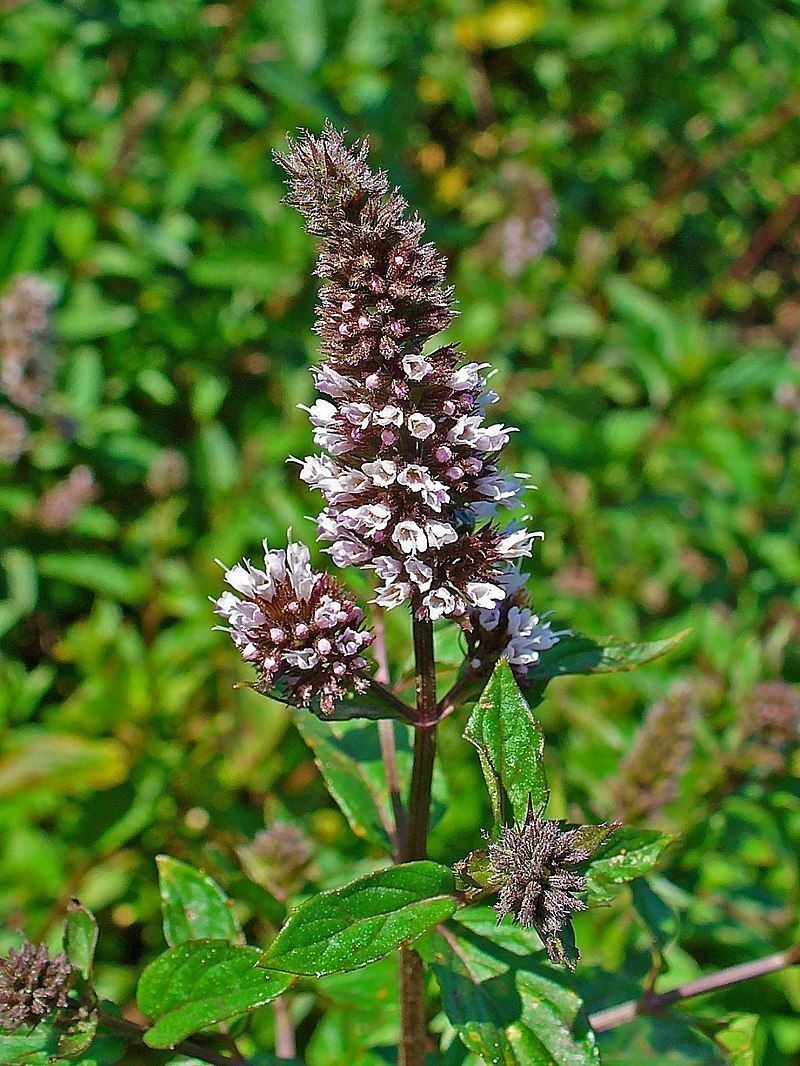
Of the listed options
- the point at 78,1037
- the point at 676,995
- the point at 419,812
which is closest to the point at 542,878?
the point at 419,812

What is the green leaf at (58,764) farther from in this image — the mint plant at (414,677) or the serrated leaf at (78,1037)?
the serrated leaf at (78,1037)

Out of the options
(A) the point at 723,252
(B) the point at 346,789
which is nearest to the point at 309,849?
(B) the point at 346,789

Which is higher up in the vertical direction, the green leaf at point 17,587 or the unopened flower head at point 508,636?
the green leaf at point 17,587

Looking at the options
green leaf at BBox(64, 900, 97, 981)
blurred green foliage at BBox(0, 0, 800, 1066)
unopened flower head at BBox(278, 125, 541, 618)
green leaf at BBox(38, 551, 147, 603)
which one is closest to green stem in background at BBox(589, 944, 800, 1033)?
blurred green foliage at BBox(0, 0, 800, 1066)

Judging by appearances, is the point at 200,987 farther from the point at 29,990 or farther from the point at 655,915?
the point at 655,915

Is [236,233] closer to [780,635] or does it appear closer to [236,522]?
[236,522]

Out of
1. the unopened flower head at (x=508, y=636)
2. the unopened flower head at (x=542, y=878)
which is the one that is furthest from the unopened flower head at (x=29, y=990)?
the unopened flower head at (x=508, y=636)

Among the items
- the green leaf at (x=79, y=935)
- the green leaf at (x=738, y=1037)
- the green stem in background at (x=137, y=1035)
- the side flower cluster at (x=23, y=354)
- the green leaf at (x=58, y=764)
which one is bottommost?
the green leaf at (x=738, y=1037)
